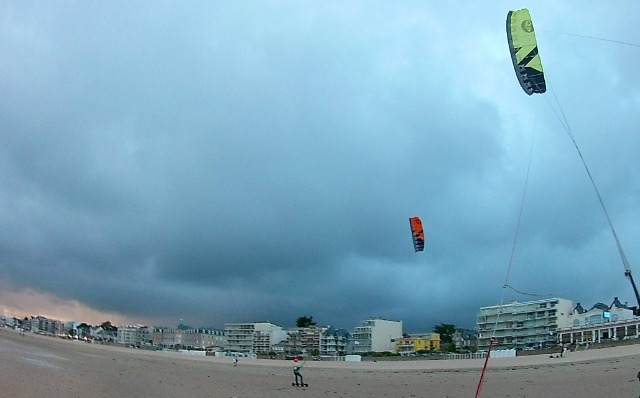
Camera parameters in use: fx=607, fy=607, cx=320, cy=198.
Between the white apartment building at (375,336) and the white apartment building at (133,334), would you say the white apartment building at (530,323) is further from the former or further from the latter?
the white apartment building at (133,334)

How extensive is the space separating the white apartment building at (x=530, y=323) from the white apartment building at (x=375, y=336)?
17.9m

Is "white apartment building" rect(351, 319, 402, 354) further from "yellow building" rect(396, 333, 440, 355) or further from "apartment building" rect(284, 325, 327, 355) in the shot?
"apartment building" rect(284, 325, 327, 355)

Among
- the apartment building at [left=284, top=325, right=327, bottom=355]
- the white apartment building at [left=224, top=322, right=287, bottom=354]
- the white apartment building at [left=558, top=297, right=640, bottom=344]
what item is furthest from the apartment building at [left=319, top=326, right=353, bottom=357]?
the white apartment building at [left=558, top=297, right=640, bottom=344]

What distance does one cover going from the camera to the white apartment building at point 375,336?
109425mm

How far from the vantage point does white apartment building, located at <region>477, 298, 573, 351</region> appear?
3501 inches

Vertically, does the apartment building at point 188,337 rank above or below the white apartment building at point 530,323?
below

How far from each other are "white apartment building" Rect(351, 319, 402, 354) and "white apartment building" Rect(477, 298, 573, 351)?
A: 17871 mm

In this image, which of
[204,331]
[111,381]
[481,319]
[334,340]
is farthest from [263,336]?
[111,381]

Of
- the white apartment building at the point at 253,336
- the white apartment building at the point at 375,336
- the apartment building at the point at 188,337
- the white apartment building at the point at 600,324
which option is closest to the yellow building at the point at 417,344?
the white apartment building at the point at 375,336

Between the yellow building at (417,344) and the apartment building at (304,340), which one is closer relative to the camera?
the yellow building at (417,344)

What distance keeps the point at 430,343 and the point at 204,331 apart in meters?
83.8

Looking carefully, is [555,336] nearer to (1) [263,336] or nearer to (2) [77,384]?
(1) [263,336]

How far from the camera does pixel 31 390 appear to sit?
1433 cm

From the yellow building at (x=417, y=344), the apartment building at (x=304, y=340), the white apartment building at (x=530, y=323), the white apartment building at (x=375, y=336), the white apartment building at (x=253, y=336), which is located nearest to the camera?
the white apartment building at (x=530, y=323)
